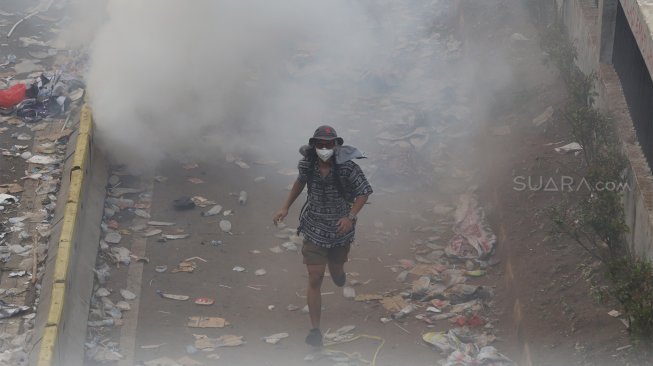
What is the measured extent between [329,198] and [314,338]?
3.30 feet

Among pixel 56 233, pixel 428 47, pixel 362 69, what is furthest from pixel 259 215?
pixel 428 47

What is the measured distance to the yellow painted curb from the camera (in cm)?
674

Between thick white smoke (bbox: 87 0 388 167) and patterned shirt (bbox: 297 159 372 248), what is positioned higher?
thick white smoke (bbox: 87 0 388 167)

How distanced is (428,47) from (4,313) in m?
8.64

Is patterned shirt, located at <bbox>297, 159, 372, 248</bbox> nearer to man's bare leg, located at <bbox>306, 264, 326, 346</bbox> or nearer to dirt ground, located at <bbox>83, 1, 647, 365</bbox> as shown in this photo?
man's bare leg, located at <bbox>306, 264, 326, 346</bbox>

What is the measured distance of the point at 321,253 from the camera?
24.5 ft

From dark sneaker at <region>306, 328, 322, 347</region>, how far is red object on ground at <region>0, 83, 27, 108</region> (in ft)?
18.4

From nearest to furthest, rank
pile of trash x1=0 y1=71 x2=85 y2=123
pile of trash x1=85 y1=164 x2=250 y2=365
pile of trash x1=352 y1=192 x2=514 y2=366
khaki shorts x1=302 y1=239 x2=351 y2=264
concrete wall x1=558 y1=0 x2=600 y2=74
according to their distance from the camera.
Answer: khaki shorts x1=302 y1=239 x2=351 y2=264
pile of trash x1=352 y1=192 x2=514 y2=366
pile of trash x1=85 y1=164 x2=250 y2=365
concrete wall x1=558 y1=0 x2=600 y2=74
pile of trash x1=0 y1=71 x2=85 y2=123

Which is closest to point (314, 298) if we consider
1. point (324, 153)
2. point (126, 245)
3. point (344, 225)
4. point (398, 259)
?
point (344, 225)

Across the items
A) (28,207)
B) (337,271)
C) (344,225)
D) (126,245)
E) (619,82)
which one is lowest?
(337,271)

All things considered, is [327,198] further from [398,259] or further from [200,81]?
[200,81]

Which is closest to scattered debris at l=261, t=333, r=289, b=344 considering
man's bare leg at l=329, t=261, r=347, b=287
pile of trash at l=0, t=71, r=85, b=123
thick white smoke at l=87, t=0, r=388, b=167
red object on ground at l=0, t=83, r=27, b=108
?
man's bare leg at l=329, t=261, r=347, b=287

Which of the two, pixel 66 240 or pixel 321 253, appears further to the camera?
pixel 66 240

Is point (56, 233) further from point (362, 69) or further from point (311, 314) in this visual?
point (362, 69)
